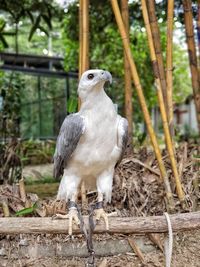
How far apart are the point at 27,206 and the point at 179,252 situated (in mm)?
1145

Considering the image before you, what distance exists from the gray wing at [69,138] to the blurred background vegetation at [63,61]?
3.05m

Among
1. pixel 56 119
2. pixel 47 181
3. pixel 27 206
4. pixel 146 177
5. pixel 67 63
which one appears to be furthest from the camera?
pixel 56 119

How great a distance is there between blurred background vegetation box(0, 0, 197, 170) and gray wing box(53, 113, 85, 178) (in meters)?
3.05

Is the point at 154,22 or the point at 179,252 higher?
the point at 154,22

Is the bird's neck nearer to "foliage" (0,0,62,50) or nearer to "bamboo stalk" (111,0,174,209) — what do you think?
"bamboo stalk" (111,0,174,209)

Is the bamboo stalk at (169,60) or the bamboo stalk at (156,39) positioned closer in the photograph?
the bamboo stalk at (169,60)

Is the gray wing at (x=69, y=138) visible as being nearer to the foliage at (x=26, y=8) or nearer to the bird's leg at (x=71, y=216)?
the bird's leg at (x=71, y=216)

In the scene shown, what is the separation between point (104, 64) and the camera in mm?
11352

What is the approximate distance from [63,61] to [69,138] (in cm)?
1052

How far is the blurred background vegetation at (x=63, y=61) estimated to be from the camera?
6.02 m

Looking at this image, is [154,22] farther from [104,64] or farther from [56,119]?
[56,119]

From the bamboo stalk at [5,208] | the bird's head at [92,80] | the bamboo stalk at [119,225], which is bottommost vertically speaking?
the bamboo stalk at [5,208]

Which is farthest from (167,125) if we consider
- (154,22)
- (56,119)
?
(56,119)

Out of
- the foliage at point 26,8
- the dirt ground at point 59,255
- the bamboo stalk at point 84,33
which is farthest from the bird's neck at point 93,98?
the foliage at point 26,8
